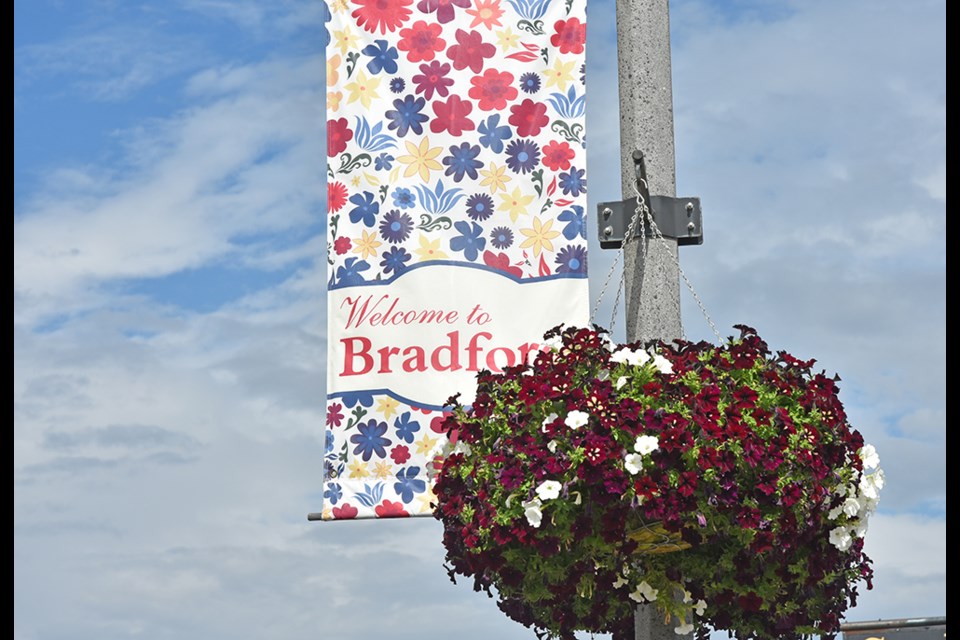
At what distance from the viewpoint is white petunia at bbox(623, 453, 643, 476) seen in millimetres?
4770

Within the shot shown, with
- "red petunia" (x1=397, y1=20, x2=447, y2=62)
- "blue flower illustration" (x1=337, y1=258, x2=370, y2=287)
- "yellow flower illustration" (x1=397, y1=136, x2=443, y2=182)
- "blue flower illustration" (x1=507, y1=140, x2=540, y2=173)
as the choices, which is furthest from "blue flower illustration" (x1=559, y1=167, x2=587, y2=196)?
"blue flower illustration" (x1=337, y1=258, x2=370, y2=287)

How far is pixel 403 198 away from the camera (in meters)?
6.53

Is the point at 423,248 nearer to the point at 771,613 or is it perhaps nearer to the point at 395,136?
the point at 395,136

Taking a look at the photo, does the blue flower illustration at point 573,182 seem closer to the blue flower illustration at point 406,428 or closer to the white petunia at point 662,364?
the blue flower illustration at point 406,428

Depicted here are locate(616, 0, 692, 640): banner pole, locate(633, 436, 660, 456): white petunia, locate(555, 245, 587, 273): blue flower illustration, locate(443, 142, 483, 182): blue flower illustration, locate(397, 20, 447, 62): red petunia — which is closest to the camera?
locate(633, 436, 660, 456): white petunia

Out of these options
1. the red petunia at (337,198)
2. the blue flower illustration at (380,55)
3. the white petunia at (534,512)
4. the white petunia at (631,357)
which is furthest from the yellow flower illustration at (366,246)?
the white petunia at (534,512)

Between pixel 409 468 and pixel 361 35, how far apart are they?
204 centimetres

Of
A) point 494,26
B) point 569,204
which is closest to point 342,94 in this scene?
point 494,26

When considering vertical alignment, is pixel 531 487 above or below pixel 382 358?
below

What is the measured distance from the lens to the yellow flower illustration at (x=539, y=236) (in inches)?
255

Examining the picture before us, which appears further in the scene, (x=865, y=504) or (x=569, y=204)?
(x=569, y=204)

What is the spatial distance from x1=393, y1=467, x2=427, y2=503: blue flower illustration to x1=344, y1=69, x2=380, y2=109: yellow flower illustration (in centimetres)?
170

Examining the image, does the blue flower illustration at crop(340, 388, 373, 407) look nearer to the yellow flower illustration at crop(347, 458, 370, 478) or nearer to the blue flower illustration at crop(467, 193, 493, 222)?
the yellow flower illustration at crop(347, 458, 370, 478)

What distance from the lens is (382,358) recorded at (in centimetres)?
645
